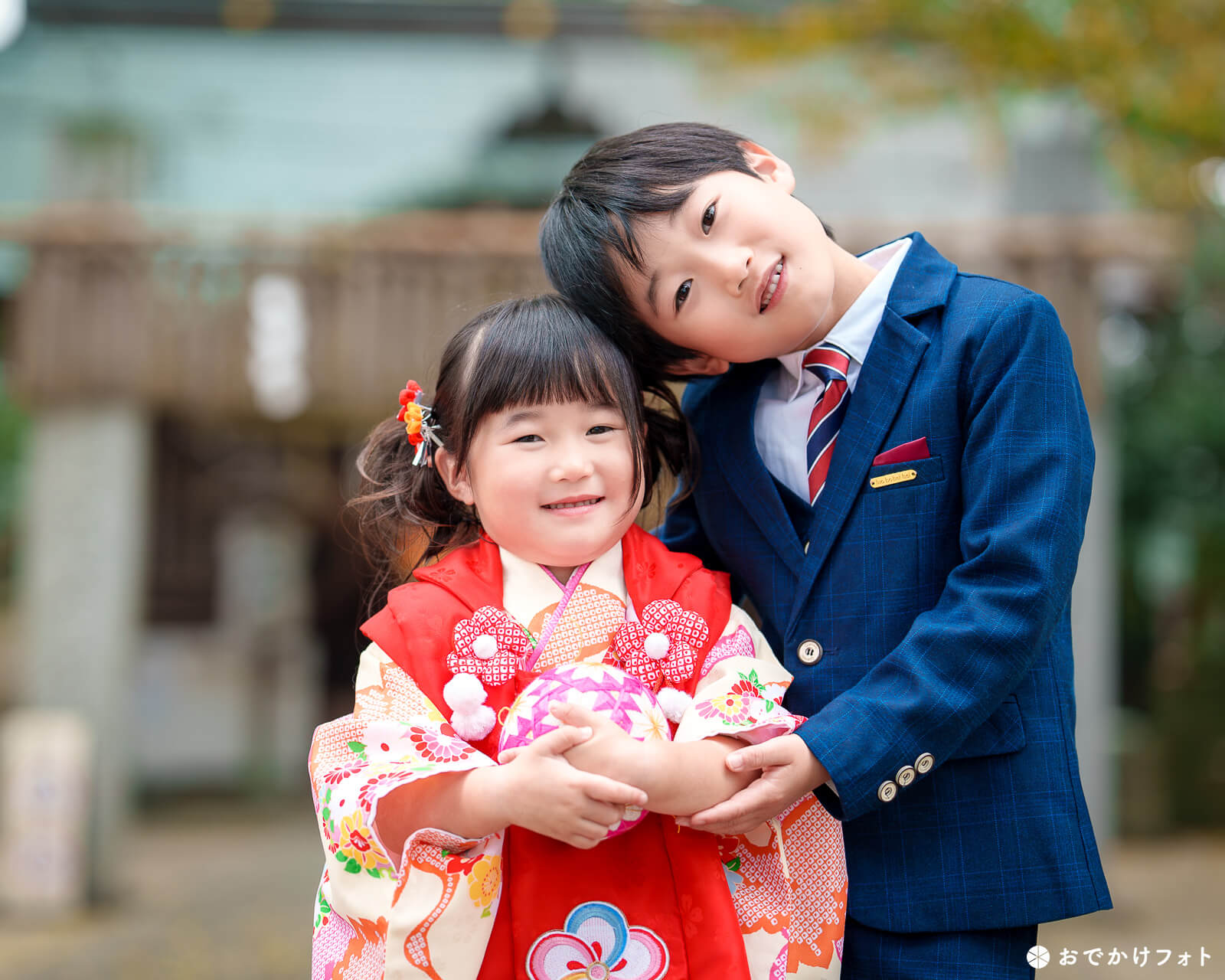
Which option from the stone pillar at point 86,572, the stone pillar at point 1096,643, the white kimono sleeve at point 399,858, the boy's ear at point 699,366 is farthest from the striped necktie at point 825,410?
the stone pillar at point 86,572

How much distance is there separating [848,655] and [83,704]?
190 inches

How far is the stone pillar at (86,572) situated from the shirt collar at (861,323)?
4648mm

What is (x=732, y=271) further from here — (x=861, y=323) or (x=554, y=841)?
(x=554, y=841)

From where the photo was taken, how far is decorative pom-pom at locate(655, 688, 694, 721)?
1486mm

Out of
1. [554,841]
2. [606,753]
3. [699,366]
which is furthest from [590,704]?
[699,366]

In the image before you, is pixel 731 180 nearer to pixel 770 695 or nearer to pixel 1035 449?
pixel 1035 449

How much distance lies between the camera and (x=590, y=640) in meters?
1.53

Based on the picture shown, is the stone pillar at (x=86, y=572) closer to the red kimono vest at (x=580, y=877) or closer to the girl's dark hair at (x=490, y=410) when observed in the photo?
the girl's dark hair at (x=490, y=410)

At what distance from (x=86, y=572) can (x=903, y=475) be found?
16.2ft

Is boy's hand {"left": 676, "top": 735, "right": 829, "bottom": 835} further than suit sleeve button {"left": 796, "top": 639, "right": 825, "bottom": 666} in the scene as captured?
No

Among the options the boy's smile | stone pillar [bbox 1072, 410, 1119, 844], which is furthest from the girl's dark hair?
stone pillar [bbox 1072, 410, 1119, 844]

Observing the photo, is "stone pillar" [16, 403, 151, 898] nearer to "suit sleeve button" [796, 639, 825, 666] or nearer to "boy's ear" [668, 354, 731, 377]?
"boy's ear" [668, 354, 731, 377]

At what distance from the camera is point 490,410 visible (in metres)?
1.57

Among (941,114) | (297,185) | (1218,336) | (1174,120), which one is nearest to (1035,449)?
(1174,120)
